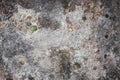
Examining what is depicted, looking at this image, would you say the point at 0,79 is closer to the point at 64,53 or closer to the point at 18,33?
the point at 18,33

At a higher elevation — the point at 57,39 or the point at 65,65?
the point at 57,39

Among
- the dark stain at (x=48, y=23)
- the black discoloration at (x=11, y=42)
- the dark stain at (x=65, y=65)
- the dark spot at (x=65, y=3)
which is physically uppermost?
the dark spot at (x=65, y=3)

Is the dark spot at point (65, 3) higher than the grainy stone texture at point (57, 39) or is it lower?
higher

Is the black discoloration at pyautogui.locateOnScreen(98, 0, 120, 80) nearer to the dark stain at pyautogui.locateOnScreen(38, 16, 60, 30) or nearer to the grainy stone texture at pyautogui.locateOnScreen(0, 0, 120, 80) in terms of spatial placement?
the grainy stone texture at pyautogui.locateOnScreen(0, 0, 120, 80)

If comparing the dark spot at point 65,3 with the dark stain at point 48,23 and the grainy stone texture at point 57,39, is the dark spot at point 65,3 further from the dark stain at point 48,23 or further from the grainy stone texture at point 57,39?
the dark stain at point 48,23

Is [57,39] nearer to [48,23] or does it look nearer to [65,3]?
[48,23]

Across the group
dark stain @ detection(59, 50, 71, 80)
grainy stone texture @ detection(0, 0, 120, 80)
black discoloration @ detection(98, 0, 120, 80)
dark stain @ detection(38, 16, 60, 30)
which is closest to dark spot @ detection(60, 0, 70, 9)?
grainy stone texture @ detection(0, 0, 120, 80)

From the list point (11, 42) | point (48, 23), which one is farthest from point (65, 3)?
point (11, 42)

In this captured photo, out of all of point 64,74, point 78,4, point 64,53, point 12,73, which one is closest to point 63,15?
point 78,4

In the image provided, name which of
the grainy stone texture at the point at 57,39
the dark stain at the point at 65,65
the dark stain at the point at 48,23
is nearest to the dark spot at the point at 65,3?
the grainy stone texture at the point at 57,39

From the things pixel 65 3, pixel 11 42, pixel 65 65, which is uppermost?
pixel 65 3
